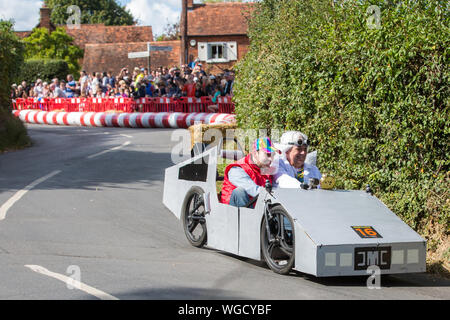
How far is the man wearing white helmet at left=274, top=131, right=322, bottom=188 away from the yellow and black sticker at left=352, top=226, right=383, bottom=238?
1.35 metres

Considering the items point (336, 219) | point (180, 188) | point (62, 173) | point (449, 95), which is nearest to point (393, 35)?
point (449, 95)

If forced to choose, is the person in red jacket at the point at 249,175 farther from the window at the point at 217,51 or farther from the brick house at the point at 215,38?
the window at the point at 217,51

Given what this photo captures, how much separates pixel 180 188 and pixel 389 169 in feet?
8.82

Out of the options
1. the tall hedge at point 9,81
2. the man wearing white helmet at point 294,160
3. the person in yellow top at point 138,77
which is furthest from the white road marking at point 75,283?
the person in yellow top at point 138,77

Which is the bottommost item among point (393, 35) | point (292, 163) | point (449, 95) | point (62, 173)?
point (62, 173)

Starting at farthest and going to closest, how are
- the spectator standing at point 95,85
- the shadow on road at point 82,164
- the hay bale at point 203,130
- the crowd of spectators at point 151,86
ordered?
the spectator standing at point 95,85 → the crowd of spectators at point 151,86 → the hay bale at point 203,130 → the shadow on road at point 82,164

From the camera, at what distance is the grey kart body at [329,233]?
21.1ft

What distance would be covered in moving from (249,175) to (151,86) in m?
24.7

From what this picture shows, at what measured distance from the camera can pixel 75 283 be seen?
6395 millimetres

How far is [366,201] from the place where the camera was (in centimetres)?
741

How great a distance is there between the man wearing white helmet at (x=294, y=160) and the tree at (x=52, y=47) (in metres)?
66.5

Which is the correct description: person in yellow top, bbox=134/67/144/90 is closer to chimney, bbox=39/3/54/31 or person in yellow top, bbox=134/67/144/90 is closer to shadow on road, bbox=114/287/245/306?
shadow on road, bbox=114/287/245/306
